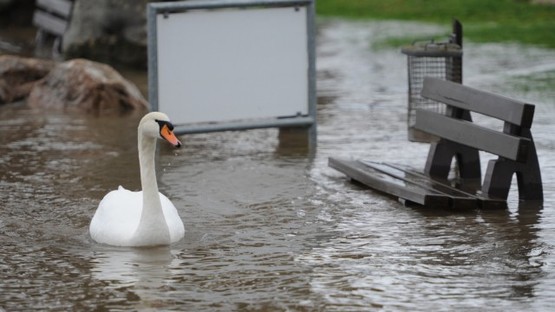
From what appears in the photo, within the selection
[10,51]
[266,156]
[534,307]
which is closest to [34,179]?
[266,156]

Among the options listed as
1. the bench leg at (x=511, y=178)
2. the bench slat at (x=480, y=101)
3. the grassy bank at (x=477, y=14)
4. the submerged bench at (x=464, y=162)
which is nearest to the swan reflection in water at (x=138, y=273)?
the submerged bench at (x=464, y=162)

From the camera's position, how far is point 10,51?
19.9m

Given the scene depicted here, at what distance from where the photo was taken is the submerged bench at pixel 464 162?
9180 millimetres

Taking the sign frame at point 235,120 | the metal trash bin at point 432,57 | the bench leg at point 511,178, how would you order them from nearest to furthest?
the bench leg at point 511,178 → the metal trash bin at point 432,57 → the sign frame at point 235,120

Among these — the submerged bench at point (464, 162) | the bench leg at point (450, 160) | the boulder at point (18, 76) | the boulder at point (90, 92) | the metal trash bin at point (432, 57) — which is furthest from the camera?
the boulder at point (18, 76)

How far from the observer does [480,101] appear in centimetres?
970

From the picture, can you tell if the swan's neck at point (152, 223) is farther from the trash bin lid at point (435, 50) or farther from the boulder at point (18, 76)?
the boulder at point (18, 76)

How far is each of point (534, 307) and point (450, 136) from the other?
3419 mm

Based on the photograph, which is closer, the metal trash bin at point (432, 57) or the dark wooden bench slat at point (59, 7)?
the metal trash bin at point (432, 57)

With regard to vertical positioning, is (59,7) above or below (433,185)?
above

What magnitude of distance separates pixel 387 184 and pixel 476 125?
765 mm

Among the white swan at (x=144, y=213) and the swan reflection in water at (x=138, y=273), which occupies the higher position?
the white swan at (x=144, y=213)

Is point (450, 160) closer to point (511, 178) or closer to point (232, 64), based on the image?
point (511, 178)

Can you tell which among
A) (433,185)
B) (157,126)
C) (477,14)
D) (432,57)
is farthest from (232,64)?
(477,14)
